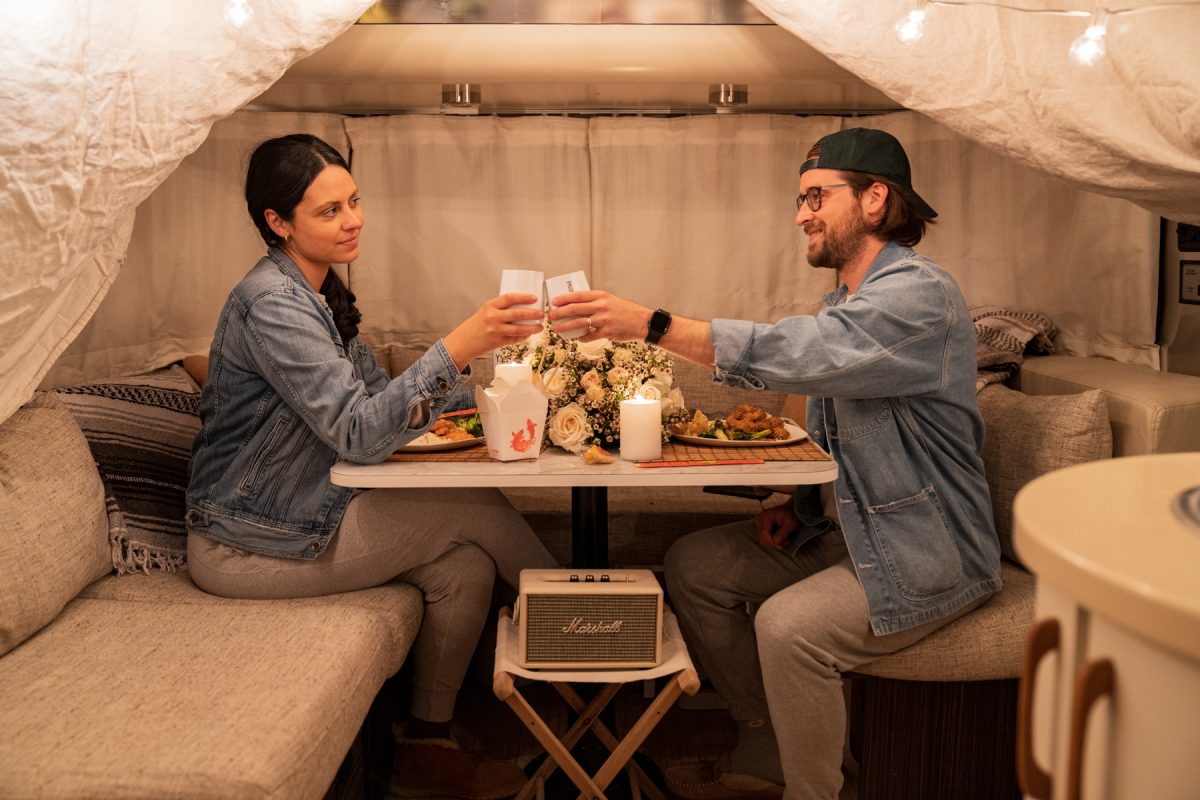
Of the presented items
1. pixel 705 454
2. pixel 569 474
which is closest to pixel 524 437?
pixel 569 474

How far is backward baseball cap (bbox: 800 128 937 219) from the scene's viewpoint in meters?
2.34

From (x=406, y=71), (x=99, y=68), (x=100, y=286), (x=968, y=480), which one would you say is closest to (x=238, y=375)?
(x=100, y=286)

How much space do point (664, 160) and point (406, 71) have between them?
1.03 meters

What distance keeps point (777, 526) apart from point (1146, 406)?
89 cm

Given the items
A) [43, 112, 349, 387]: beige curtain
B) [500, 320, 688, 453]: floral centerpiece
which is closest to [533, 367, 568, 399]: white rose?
[500, 320, 688, 453]: floral centerpiece

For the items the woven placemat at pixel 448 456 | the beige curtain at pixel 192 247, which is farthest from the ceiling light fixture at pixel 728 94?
the woven placemat at pixel 448 456

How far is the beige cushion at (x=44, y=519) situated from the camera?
2045 mm

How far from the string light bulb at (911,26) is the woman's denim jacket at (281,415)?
1.23 meters

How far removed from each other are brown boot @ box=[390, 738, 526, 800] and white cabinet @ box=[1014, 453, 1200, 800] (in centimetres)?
159

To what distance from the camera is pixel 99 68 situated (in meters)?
1.98

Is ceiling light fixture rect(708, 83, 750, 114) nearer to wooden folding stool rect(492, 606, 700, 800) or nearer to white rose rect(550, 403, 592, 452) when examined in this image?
white rose rect(550, 403, 592, 452)

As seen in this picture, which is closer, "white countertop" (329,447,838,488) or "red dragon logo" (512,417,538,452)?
"white countertop" (329,447,838,488)

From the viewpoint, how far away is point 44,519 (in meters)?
2.17

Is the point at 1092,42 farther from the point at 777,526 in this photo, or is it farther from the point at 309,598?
the point at 309,598
